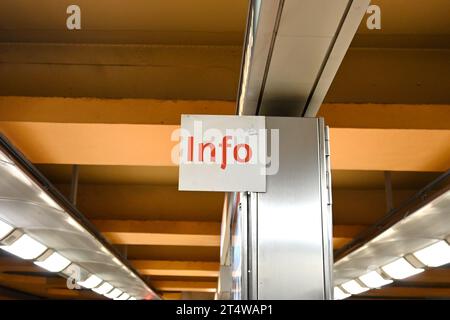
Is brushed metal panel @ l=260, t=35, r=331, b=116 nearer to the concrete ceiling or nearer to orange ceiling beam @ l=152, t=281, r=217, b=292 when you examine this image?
the concrete ceiling

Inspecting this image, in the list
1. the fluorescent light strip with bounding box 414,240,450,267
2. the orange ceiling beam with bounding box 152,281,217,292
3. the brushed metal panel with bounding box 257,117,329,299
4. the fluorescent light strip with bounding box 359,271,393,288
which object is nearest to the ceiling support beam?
the fluorescent light strip with bounding box 359,271,393,288

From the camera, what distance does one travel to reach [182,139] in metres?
2.40

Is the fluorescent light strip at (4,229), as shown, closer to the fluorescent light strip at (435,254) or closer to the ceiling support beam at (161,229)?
the ceiling support beam at (161,229)

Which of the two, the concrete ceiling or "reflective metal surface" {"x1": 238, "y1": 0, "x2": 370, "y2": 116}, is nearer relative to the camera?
"reflective metal surface" {"x1": 238, "y1": 0, "x2": 370, "y2": 116}

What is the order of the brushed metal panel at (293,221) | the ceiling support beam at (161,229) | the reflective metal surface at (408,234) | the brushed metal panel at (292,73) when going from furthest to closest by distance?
the ceiling support beam at (161,229)
the reflective metal surface at (408,234)
the brushed metal panel at (293,221)
the brushed metal panel at (292,73)

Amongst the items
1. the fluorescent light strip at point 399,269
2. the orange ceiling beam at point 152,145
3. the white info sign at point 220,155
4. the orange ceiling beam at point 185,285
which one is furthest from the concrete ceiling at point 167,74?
the orange ceiling beam at point 185,285

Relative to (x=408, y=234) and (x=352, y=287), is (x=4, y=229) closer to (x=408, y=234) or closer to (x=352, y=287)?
(x=408, y=234)

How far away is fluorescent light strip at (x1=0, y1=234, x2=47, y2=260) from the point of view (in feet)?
15.9

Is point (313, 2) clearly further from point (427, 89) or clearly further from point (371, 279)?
point (371, 279)

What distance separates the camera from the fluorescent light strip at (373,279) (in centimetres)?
670

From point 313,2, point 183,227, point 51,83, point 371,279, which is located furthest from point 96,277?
point 313,2

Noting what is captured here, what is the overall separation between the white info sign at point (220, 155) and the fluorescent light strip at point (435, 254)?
115 inches

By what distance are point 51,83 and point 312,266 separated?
6.97 feet

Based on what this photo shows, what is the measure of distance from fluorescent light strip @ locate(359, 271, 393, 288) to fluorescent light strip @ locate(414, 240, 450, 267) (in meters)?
1.28
